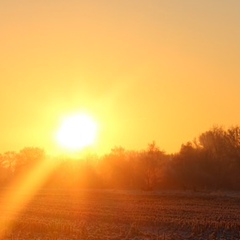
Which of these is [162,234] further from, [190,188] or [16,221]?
[190,188]

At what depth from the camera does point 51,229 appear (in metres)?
28.1

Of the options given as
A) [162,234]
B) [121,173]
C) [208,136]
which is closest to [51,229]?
[162,234]

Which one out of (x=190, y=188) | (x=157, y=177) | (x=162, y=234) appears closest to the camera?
(x=162, y=234)

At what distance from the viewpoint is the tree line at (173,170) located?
76.2m

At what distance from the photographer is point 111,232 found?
25844 mm

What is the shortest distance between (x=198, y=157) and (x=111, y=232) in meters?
58.7

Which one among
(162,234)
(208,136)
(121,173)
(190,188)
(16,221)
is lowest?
(162,234)

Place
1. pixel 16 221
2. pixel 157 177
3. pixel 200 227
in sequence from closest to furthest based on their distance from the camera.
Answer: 1. pixel 200 227
2. pixel 16 221
3. pixel 157 177

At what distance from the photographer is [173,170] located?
79.8 metres

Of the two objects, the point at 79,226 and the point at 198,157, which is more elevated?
the point at 198,157

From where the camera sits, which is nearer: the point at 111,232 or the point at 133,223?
the point at 111,232

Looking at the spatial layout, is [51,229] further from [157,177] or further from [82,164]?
[82,164]

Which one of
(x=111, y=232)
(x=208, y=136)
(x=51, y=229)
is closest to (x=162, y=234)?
(x=111, y=232)

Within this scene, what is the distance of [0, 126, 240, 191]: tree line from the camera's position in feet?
250
